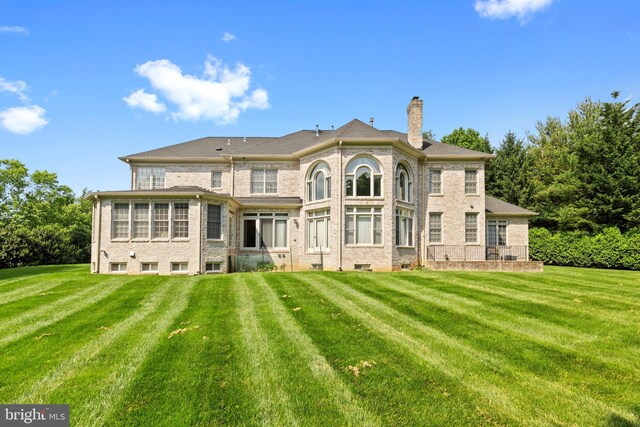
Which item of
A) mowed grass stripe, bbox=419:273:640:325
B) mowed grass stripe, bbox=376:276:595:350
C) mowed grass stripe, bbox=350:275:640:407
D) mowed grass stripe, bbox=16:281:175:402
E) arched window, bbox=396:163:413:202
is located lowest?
mowed grass stripe, bbox=16:281:175:402

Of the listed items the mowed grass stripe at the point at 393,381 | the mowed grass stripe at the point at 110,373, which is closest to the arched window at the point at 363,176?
the mowed grass stripe at the point at 393,381

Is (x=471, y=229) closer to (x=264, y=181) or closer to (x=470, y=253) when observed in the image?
(x=470, y=253)

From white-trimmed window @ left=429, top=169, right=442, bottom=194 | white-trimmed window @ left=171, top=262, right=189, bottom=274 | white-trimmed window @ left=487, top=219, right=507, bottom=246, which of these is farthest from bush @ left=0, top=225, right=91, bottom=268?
white-trimmed window @ left=487, top=219, right=507, bottom=246

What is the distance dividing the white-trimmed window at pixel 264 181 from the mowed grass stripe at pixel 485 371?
14.6 metres

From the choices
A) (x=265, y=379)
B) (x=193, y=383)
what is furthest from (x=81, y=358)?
(x=265, y=379)

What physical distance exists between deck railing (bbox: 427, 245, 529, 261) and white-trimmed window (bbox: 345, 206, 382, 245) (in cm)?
440

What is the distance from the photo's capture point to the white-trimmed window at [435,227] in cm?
2123

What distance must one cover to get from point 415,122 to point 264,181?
32.4 ft

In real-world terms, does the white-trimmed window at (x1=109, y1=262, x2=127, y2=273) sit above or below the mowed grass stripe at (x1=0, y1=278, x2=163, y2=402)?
above

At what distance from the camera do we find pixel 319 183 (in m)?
19.8

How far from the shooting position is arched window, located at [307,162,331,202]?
19062mm

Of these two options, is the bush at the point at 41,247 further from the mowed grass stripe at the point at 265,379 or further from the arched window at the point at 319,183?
the mowed grass stripe at the point at 265,379

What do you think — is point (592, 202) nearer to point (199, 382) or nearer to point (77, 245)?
point (199, 382)

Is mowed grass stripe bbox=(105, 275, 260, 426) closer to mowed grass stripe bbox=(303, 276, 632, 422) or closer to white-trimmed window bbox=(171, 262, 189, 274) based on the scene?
mowed grass stripe bbox=(303, 276, 632, 422)
